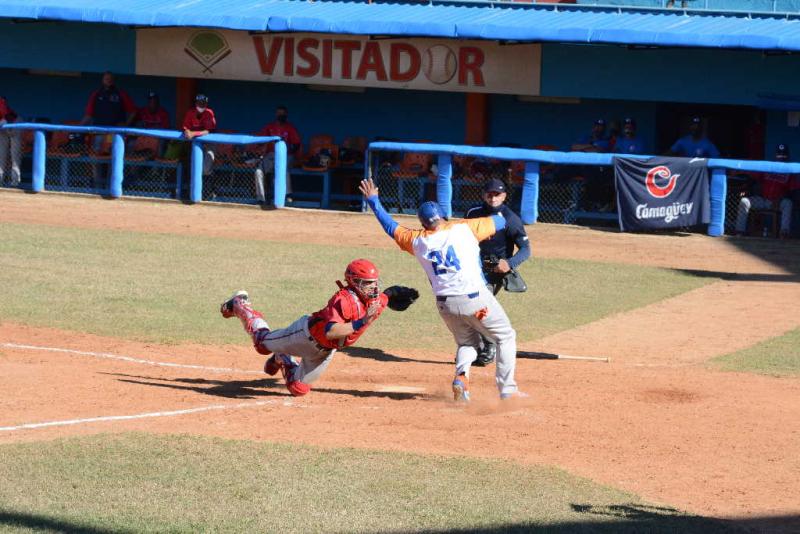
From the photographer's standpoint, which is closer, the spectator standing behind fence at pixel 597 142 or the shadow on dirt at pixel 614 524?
the shadow on dirt at pixel 614 524

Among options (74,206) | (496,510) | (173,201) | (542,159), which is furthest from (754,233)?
(496,510)

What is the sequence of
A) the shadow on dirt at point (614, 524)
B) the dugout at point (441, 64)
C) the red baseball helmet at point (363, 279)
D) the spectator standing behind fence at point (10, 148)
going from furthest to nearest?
the spectator standing behind fence at point (10, 148) → the dugout at point (441, 64) → the red baseball helmet at point (363, 279) → the shadow on dirt at point (614, 524)

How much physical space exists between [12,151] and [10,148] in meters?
0.13

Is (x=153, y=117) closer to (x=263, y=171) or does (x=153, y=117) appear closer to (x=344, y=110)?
(x=263, y=171)

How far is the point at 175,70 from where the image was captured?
2628 cm

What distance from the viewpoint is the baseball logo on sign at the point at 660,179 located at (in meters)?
21.0

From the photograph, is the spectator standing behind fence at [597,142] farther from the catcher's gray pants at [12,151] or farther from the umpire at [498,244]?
the umpire at [498,244]

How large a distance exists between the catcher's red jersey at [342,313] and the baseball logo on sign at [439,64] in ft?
48.9

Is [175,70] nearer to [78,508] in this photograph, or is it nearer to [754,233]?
→ [754,233]

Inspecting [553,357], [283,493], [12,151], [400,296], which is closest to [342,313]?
[400,296]

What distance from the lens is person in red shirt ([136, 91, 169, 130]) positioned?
25578 mm

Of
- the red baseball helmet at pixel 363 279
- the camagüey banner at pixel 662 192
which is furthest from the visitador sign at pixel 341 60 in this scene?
the red baseball helmet at pixel 363 279

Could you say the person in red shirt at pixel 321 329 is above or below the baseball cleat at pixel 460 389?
above

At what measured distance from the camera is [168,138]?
77.4 ft
